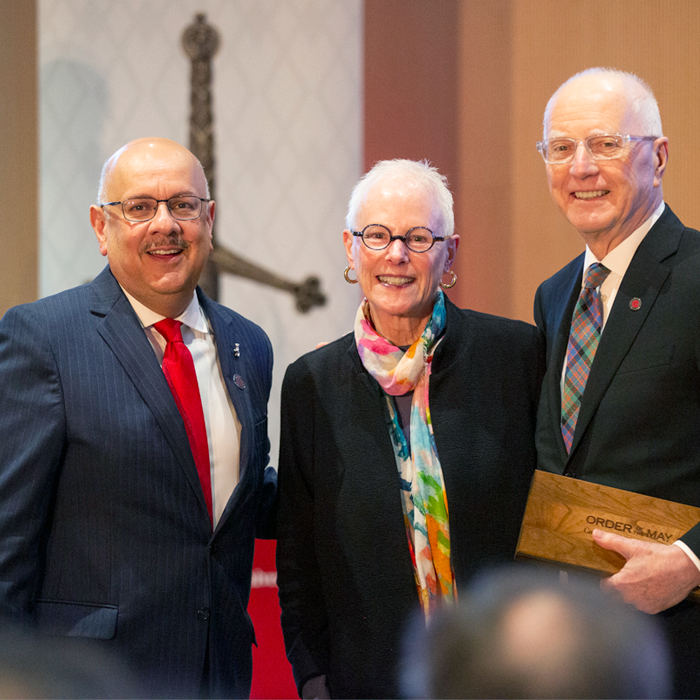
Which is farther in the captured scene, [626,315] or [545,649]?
[626,315]

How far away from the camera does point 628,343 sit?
4.96 ft

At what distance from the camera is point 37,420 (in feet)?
5.07

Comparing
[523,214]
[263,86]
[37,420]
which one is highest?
[263,86]

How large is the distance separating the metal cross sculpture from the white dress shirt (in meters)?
1.20

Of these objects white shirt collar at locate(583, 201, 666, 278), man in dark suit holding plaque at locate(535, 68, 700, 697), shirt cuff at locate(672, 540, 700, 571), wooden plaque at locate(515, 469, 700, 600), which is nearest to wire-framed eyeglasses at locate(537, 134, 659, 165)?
man in dark suit holding plaque at locate(535, 68, 700, 697)

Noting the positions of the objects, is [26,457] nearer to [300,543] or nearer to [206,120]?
[300,543]

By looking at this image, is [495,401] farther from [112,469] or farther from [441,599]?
[112,469]

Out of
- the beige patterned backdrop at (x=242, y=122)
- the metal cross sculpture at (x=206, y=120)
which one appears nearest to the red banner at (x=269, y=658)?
the beige patterned backdrop at (x=242, y=122)

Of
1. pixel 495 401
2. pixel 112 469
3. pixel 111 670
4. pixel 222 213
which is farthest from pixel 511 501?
pixel 222 213

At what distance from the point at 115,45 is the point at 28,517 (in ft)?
7.46

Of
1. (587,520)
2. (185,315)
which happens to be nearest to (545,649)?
(587,520)

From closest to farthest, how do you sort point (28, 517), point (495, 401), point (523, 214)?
point (28, 517)
point (495, 401)
point (523, 214)

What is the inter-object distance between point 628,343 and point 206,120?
215cm

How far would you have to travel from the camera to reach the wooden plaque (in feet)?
4.65
